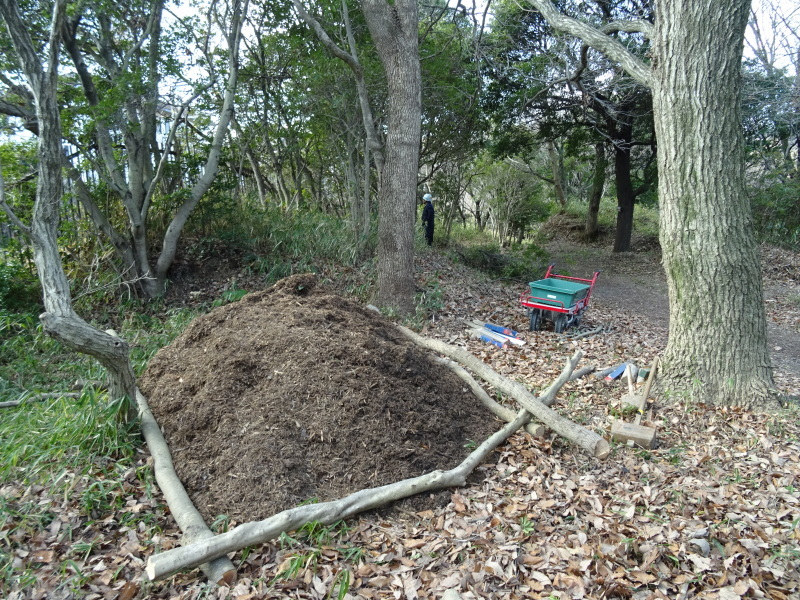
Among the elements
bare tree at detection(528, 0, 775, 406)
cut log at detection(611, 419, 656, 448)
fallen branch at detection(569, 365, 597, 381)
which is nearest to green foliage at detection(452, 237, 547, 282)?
fallen branch at detection(569, 365, 597, 381)

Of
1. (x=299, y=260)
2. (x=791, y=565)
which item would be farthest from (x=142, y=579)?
(x=299, y=260)

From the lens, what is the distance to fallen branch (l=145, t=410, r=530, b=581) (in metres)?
2.46

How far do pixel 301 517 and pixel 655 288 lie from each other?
1162cm

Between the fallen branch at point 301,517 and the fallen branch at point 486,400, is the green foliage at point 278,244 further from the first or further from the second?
the fallen branch at point 301,517

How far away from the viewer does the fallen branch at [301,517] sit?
2.46 m

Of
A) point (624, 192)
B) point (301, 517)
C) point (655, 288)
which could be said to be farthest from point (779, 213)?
point (301, 517)

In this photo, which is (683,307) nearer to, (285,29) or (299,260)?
(299,260)

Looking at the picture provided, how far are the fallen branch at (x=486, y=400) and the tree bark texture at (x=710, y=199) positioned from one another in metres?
1.63

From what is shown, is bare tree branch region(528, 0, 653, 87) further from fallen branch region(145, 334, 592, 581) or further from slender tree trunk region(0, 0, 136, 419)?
slender tree trunk region(0, 0, 136, 419)

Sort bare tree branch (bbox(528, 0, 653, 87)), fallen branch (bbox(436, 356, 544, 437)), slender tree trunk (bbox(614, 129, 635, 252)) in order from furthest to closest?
slender tree trunk (bbox(614, 129, 635, 252)) → bare tree branch (bbox(528, 0, 653, 87)) → fallen branch (bbox(436, 356, 544, 437))

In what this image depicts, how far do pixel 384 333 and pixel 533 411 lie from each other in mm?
1688

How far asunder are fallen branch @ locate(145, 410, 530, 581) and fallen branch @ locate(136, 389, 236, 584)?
78mm

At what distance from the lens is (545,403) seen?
13.9ft

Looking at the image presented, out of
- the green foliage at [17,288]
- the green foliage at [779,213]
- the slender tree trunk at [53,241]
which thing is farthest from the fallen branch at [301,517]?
the green foliage at [779,213]
